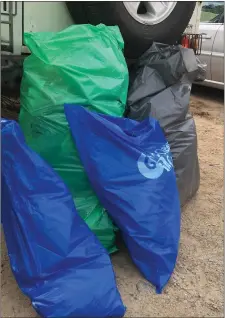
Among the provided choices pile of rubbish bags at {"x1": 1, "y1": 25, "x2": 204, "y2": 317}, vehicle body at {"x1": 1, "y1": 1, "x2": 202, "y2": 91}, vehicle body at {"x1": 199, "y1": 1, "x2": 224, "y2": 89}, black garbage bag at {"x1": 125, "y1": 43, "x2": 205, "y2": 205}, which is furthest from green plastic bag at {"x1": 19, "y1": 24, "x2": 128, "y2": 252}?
vehicle body at {"x1": 199, "y1": 1, "x2": 224, "y2": 89}

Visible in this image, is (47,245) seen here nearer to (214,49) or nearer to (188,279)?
(188,279)

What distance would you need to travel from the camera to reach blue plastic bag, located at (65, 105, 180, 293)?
171 centimetres

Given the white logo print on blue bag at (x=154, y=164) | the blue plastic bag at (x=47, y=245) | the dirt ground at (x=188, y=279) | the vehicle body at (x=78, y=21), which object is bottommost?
the dirt ground at (x=188, y=279)

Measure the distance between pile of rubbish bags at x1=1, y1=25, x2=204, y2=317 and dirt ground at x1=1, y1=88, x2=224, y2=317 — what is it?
72 mm

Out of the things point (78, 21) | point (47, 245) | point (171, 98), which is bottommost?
point (47, 245)

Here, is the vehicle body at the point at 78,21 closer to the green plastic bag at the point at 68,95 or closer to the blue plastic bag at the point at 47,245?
the green plastic bag at the point at 68,95

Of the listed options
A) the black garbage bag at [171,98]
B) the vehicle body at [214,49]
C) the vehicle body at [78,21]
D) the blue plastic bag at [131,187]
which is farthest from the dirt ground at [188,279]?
the vehicle body at [214,49]

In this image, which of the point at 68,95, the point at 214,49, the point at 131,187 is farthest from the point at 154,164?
the point at 214,49

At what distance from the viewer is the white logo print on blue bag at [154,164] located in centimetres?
177

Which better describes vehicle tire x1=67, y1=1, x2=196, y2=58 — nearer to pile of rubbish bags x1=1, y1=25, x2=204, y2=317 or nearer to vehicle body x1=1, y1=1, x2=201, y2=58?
vehicle body x1=1, y1=1, x2=201, y2=58

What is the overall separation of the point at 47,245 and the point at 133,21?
4.81 feet

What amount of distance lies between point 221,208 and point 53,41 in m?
1.42

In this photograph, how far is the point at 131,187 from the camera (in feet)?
5.68

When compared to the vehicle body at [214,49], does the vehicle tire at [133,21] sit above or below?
above
